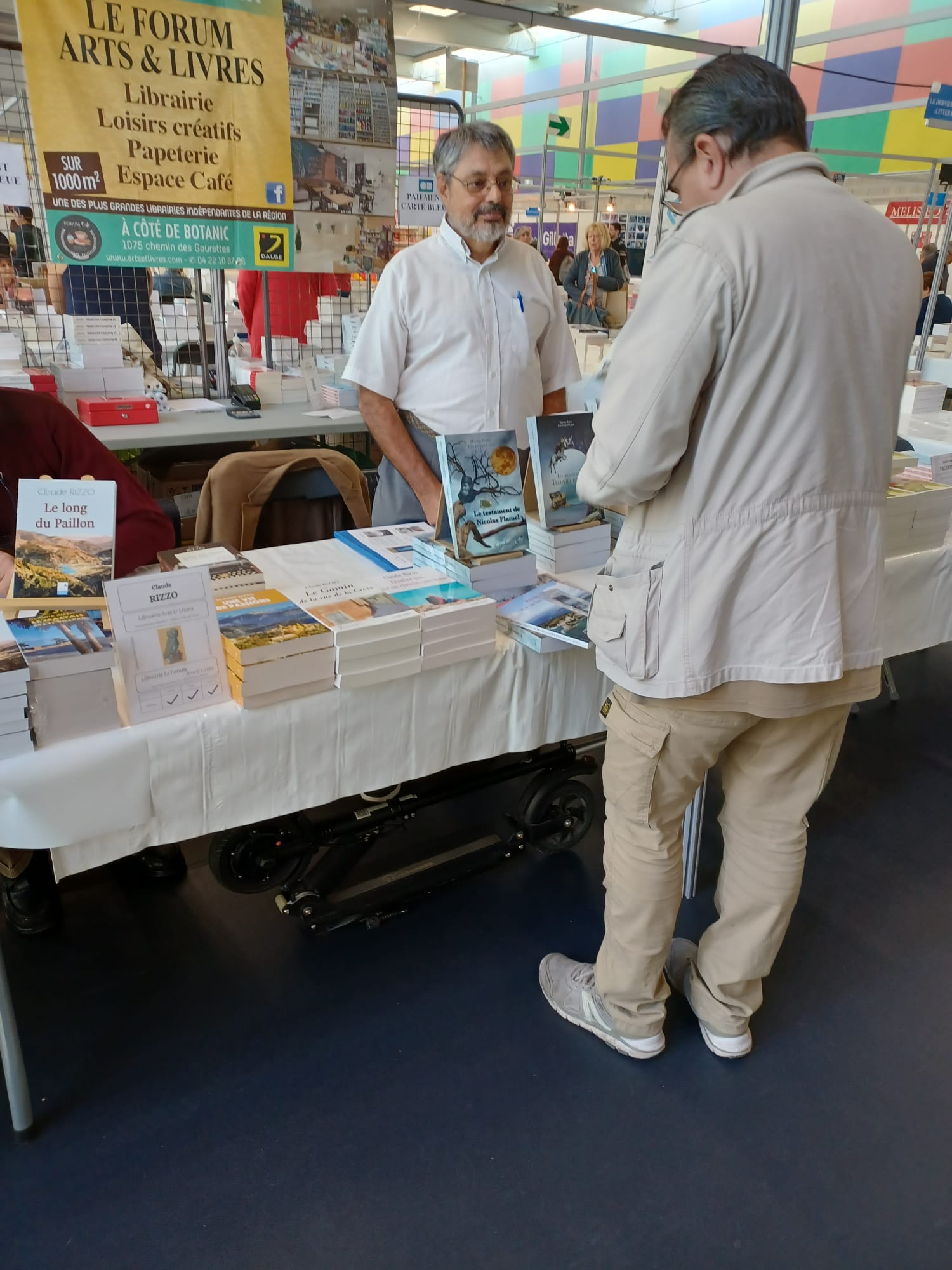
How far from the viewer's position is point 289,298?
14.8 ft

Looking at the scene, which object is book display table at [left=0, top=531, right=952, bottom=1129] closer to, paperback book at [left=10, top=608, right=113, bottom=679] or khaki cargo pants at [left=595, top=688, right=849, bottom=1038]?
paperback book at [left=10, top=608, right=113, bottom=679]

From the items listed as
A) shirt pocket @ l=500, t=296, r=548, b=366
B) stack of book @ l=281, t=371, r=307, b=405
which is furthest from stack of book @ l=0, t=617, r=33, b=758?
stack of book @ l=281, t=371, r=307, b=405

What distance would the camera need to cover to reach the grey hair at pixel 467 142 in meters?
2.10

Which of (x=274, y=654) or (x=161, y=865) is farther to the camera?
(x=161, y=865)

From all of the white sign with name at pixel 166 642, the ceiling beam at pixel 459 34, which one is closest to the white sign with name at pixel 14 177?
the white sign with name at pixel 166 642

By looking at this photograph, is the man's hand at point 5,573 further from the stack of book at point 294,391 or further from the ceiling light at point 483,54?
the ceiling light at point 483,54

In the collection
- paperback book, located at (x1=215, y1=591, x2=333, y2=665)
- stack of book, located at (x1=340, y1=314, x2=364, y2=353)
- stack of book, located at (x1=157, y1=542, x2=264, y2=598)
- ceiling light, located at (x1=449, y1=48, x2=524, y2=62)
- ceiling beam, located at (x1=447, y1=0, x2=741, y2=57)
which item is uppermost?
ceiling light, located at (x1=449, y1=48, x2=524, y2=62)

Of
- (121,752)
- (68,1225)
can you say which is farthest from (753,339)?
(68,1225)

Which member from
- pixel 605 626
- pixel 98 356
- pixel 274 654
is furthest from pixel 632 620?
pixel 98 356

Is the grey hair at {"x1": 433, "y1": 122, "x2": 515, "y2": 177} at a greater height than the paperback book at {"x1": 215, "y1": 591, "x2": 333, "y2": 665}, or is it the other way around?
the grey hair at {"x1": 433, "y1": 122, "x2": 515, "y2": 177}

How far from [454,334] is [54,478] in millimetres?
1028

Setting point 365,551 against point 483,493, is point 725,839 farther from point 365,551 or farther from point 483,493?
point 365,551

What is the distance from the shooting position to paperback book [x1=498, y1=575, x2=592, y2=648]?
62.9 inches

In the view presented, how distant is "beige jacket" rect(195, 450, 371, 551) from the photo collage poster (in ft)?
4.41
